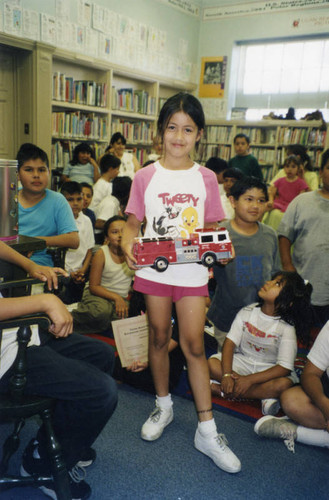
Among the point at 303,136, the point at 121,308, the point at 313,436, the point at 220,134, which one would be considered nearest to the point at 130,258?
the point at 313,436

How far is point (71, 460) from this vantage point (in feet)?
4.42

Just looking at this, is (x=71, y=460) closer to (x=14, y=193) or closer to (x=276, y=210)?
(x=14, y=193)

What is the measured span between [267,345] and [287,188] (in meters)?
3.42

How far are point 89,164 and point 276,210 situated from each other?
234 centimetres

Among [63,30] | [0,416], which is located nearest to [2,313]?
[0,416]

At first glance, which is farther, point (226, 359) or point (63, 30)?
point (63, 30)

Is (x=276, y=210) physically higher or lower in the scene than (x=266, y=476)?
higher

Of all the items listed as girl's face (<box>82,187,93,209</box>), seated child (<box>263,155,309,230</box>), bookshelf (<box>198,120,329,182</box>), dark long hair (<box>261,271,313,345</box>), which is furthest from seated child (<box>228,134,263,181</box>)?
dark long hair (<box>261,271,313,345</box>)

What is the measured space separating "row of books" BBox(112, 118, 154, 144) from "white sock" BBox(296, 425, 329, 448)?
507cm

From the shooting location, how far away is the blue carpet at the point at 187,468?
1.50 metres

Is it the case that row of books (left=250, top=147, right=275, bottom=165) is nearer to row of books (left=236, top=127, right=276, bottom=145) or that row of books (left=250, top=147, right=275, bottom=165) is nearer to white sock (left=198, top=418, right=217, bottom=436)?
row of books (left=236, top=127, right=276, bottom=145)

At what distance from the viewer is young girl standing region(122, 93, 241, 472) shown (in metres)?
1.58

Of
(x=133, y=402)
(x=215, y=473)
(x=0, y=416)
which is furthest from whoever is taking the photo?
(x=133, y=402)

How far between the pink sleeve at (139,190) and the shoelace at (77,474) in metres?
0.94
